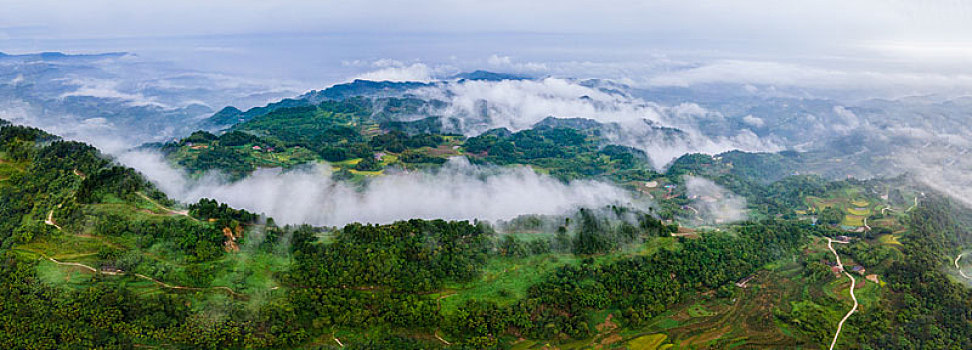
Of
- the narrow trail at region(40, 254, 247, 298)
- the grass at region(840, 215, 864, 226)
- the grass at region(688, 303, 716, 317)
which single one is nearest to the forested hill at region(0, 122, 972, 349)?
the narrow trail at region(40, 254, 247, 298)

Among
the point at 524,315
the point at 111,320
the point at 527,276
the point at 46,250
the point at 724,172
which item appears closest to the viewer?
the point at 111,320

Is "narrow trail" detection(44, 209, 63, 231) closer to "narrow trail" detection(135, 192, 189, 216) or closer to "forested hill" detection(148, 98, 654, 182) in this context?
"narrow trail" detection(135, 192, 189, 216)

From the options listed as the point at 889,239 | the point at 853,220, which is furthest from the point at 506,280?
the point at 853,220

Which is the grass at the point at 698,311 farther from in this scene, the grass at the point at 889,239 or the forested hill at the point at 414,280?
the grass at the point at 889,239

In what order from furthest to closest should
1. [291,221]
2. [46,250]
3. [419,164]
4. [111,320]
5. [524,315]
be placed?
[419,164]
[291,221]
[524,315]
[46,250]
[111,320]

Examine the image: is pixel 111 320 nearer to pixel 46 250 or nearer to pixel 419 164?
pixel 46 250

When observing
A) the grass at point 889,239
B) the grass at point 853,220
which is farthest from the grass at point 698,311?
the grass at point 853,220

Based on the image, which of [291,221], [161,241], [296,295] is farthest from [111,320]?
[291,221]

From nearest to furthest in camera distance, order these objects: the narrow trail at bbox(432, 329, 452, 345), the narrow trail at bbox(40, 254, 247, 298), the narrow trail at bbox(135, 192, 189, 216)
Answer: the narrow trail at bbox(40, 254, 247, 298)
the narrow trail at bbox(432, 329, 452, 345)
the narrow trail at bbox(135, 192, 189, 216)

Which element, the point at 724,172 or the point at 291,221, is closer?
the point at 291,221

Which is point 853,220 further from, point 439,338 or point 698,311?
point 439,338
